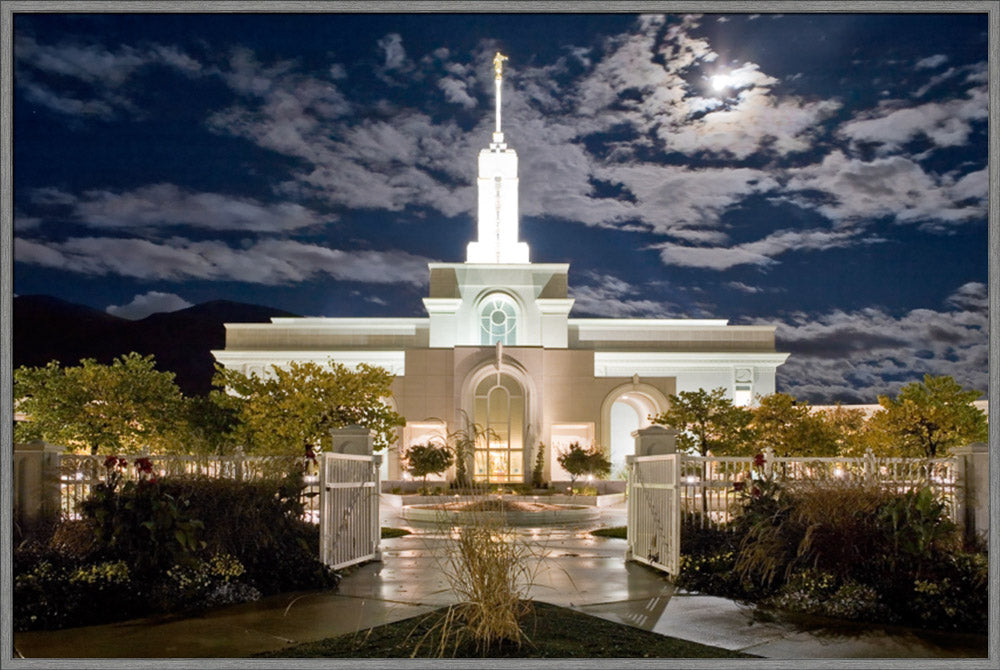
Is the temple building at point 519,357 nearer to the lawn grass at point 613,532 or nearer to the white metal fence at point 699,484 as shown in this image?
the lawn grass at point 613,532

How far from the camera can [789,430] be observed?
24.7 m

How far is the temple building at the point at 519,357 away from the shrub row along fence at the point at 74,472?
24397 millimetres

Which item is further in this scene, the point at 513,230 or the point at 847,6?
the point at 513,230

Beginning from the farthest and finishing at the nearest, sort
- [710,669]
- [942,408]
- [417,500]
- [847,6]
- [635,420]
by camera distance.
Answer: [635,420] < [417,500] < [942,408] < [847,6] < [710,669]

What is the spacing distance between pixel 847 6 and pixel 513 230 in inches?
1531

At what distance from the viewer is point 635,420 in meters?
41.3

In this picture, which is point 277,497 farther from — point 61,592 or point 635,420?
point 635,420

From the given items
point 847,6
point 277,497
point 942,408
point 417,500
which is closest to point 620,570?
point 277,497

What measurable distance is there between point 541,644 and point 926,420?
1874 centimetres

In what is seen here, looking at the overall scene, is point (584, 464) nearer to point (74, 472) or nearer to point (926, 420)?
point (926, 420)

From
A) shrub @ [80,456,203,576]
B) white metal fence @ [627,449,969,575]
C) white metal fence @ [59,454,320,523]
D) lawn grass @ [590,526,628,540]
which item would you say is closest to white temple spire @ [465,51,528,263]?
lawn grass @ [590,526,628,540]

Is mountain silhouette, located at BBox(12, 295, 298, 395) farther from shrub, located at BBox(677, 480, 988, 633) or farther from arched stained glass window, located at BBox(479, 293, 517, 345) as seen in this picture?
shrub, located at BBox(677, 480, 988, 633)

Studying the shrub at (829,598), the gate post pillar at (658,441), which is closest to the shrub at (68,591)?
the shrub at (829,598)

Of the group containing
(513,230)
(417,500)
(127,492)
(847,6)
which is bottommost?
(417,500)
